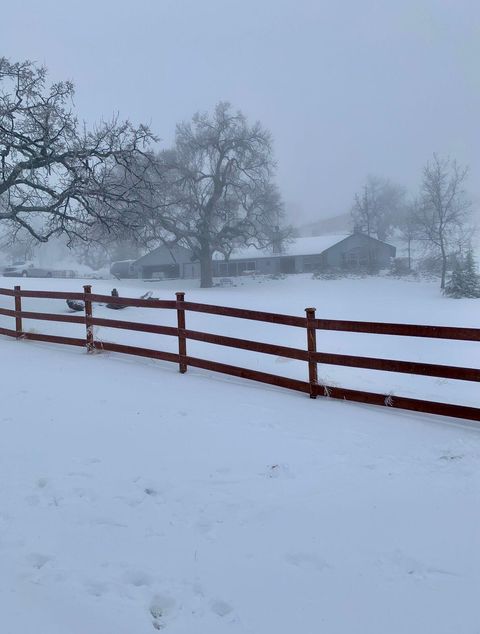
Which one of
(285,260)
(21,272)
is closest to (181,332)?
(285,260)

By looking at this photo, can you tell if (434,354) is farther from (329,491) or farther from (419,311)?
(419,311)

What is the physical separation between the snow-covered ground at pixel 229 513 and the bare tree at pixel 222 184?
36.2 meters

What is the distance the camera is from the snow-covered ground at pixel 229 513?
2.76 metres

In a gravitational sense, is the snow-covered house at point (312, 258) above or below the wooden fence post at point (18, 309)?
above

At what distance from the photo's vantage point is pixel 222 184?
42.2 m

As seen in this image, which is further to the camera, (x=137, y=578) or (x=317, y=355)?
(x=317, y=355)

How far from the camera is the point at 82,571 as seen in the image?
3.05 meters

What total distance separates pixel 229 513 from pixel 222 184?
40.5m

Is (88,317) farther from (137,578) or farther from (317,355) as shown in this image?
(137,578)

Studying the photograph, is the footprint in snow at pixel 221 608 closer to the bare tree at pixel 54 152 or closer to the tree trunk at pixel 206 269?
the bare tree at pixel 54 152

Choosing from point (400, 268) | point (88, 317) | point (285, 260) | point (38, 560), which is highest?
point (285, 260)

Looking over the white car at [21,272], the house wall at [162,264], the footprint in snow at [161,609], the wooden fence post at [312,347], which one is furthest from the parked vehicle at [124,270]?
the footprint in snow at [161,609]

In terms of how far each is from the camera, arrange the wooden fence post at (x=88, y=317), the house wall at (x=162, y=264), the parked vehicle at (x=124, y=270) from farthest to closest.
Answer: the parked vehicle at (x=124, y=270), the house wall at (x=162, y=264), the wooden fence post at (x=88, y=317)

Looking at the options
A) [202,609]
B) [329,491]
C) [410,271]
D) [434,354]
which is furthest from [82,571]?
[410,271]
